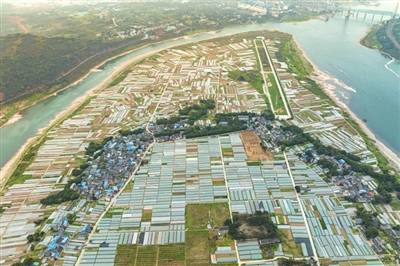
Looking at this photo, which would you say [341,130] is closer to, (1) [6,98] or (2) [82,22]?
(1) [6,98]

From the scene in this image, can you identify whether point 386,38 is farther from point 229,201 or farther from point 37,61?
point 37,61

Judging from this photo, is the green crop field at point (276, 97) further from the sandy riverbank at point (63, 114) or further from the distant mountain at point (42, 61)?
the distant mountain at point (42, 61)

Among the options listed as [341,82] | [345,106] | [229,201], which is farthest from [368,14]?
[229,201]

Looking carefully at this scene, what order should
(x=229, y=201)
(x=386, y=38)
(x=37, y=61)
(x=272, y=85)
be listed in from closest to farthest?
(x=229, y=201), (x=272, y=85), (x=37, y=61), (x=386, y=38)

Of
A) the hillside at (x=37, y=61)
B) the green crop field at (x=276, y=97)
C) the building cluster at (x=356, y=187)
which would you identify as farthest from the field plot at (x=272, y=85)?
the hillside at (x=37, y=61)

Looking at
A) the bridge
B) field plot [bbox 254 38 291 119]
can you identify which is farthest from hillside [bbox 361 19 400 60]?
field plot [bbox 254 38 291 119]

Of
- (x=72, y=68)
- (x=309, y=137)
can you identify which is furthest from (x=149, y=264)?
(x=72, y=68)
